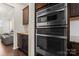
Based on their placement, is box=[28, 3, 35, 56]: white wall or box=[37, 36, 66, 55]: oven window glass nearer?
box=[37, 36, 66, 55]: oven window glass

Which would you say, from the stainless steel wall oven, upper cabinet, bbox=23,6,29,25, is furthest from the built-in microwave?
upper cabinet, bbox=23,6,29,25

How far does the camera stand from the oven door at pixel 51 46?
4.13 ft

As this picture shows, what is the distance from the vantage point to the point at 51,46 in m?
1.34

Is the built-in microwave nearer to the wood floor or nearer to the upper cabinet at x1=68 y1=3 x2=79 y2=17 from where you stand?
the upper cabinet at x1=68 y1=3 x2=79 y2=17

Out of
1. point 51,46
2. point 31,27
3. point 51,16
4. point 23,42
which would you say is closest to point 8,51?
Result: point 23,42

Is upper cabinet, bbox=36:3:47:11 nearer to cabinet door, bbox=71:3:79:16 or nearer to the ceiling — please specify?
the ceiling

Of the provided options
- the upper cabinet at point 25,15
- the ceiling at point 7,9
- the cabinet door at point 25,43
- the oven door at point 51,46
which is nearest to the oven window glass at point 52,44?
the oven door at point 51,46

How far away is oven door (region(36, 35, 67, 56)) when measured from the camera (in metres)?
1.26

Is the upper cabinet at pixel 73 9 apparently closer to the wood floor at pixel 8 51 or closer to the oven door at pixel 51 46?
the oven door at pixel 51 46

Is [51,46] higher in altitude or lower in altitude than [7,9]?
lower

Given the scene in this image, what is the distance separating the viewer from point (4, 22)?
1.34 m

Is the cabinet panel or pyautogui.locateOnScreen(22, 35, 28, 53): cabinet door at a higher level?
the cabinet panel

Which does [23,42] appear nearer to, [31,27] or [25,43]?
[25,43]

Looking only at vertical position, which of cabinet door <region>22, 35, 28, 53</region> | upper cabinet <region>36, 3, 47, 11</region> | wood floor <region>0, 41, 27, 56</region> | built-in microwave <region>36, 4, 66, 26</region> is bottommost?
wood floor <region>0, 41, 27, 56</region>
